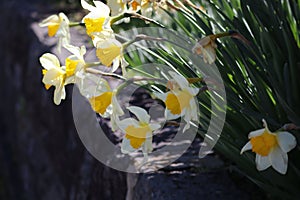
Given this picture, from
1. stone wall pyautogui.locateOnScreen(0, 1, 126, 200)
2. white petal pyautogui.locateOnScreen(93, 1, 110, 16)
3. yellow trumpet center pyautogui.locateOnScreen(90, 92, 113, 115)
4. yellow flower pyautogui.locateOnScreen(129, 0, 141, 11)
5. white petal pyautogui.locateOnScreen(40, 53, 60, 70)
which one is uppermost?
white petal pyautogui.locateOnScreen(93, 1, 110, 16)

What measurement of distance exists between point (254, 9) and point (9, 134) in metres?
2.63

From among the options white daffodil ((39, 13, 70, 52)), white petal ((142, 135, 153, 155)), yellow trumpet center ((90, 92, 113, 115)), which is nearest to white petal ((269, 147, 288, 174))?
white petal ((142, 135, 153, 155))

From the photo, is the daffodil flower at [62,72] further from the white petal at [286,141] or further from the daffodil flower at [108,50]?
the white petal at [286,141]

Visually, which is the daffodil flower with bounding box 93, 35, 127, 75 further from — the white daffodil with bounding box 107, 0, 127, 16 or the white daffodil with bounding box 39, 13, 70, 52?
the white daffodil with bounding box 39, 13, 70, 52

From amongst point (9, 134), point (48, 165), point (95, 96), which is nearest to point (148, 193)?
point (95, 96)

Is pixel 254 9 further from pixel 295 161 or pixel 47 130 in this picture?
pixel 47 130

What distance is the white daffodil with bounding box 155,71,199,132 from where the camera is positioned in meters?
1.22

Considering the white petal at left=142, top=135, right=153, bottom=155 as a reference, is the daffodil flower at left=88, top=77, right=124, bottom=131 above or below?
above

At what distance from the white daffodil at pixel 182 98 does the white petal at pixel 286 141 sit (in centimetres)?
16

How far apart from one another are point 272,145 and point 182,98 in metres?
0.19

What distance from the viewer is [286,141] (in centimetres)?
118

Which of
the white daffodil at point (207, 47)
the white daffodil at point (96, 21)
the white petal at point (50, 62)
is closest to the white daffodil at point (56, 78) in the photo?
the white petal at point (50, 62)

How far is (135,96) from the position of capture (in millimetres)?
2229

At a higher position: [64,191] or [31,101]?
[31,101]
